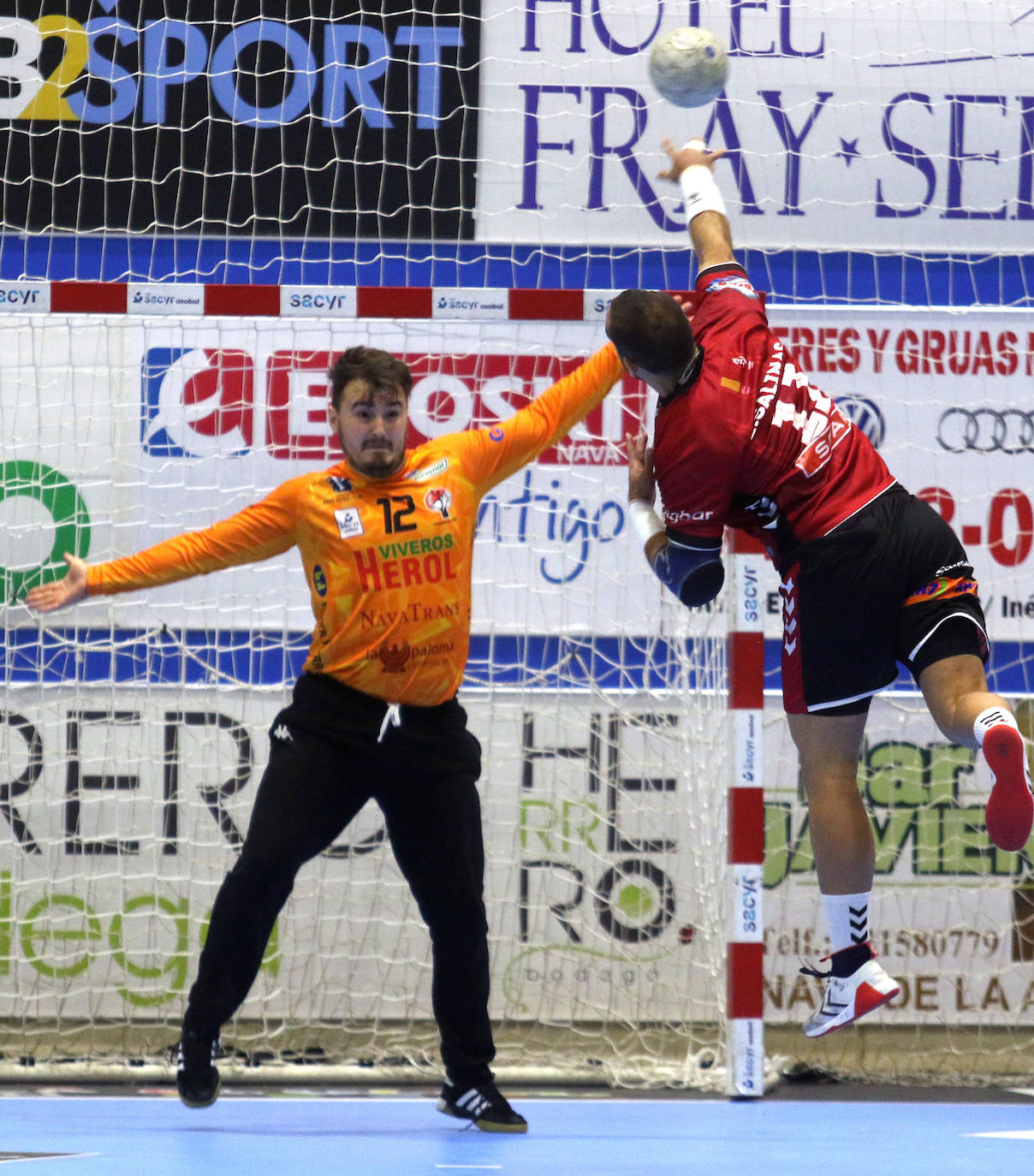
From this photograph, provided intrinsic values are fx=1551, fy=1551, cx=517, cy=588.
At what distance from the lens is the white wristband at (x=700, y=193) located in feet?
14.2

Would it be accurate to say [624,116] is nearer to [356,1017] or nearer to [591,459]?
[591,459]

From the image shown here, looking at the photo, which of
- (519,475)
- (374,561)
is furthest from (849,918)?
(519,475)

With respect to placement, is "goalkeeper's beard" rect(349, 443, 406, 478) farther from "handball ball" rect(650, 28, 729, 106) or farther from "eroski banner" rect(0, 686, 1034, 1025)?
"eroski banner" rect(0, 686, 1034, 1025)

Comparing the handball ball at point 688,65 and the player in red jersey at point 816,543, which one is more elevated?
the handball ball at point 688,65

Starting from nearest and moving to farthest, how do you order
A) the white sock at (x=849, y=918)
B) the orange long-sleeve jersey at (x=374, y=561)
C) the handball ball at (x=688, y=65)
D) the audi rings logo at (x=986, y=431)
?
the white sock at (x=849, y=918), the orange long-sleeve jersey at (x=374, y=561), the handball ball at (x=688, y=65), the audi rings logo at (x=986, y=431)

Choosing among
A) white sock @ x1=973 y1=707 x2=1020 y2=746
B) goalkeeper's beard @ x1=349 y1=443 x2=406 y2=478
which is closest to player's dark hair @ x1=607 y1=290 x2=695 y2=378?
goalkeeper's beard @ x1=349 y1=443 x2=406 y2=478

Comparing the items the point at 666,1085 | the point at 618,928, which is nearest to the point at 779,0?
the point at 618,928

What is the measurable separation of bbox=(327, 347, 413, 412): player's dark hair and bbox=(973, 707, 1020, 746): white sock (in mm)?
1769

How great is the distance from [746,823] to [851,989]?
3.12 feet

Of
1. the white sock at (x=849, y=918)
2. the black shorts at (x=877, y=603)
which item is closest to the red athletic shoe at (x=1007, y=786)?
the black shorts at (x=877, y=603)

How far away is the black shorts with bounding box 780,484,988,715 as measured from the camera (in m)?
3.92

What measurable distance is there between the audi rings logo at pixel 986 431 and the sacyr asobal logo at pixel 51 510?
3479 mm

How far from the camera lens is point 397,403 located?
14.1ft

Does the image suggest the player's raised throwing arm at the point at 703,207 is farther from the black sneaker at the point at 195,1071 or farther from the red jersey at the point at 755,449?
the black sneaker at the point at 195,1071
